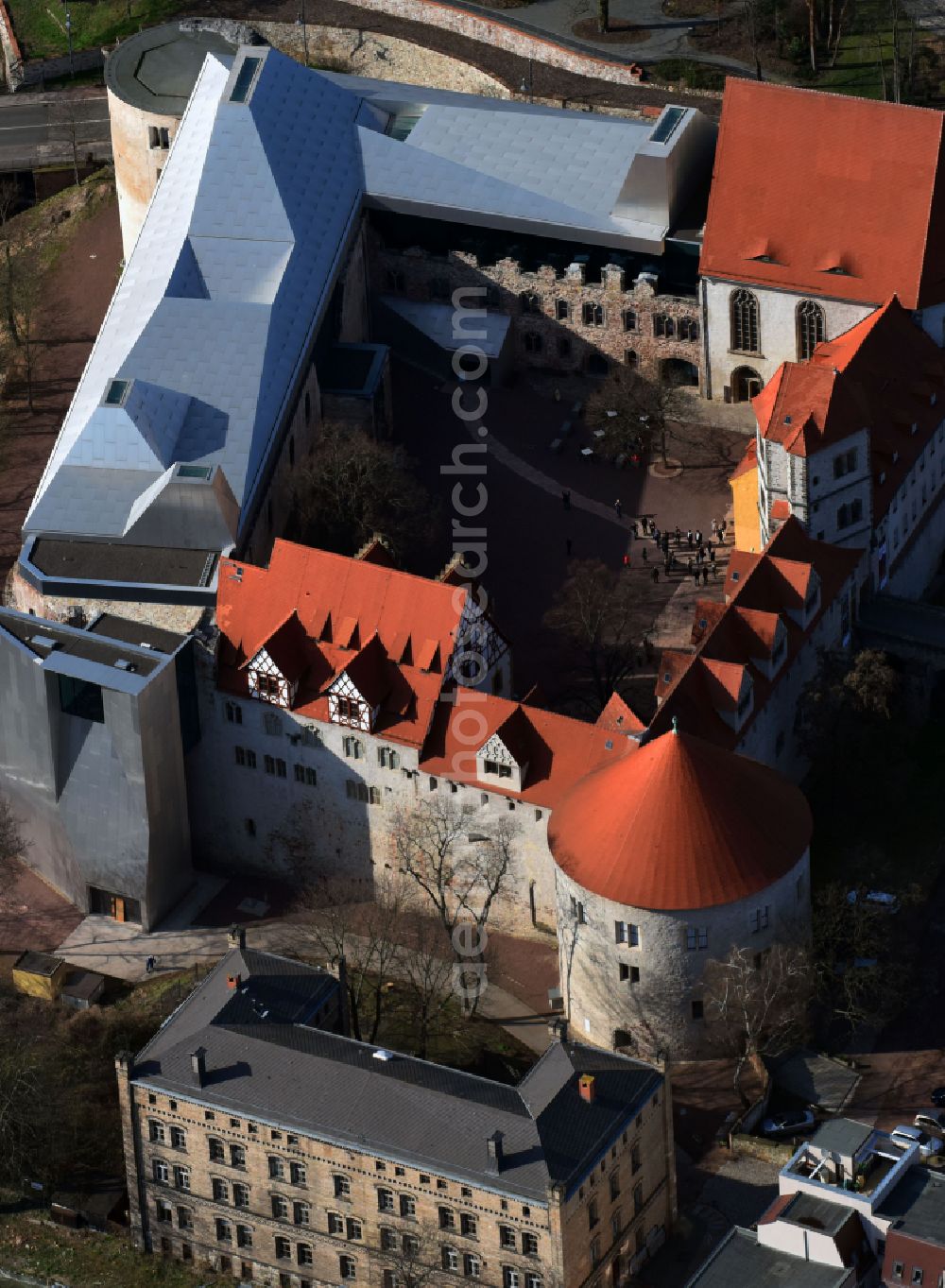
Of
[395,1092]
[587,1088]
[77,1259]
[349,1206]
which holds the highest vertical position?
[587,1088]

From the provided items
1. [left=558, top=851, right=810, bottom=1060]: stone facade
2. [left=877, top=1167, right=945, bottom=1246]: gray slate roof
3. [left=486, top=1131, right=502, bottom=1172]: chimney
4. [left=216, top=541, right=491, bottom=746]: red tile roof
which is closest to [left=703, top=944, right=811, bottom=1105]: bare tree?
[left=558, top=851, right=810, bottom=1060]: stone facade

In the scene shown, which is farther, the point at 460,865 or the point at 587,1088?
the point at 460,865

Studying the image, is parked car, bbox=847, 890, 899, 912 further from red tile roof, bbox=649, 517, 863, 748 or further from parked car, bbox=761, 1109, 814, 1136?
parked car, bbox=761, 1109, 814, 1136

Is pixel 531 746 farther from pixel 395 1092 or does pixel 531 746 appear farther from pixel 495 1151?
pixel 495 1151

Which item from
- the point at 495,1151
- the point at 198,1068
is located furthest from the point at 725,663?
the point at 198,1068

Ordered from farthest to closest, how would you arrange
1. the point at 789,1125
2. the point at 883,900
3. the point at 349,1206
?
the point at 883,900 < the point at 789,1125 < the point at 349,1206

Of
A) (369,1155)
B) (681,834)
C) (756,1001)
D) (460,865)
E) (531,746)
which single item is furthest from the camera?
(460,865)

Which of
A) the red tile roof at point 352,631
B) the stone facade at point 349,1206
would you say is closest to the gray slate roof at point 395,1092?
the stone facade at point 349,1206

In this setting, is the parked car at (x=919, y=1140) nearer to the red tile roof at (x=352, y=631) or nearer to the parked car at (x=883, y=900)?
the parked car at (x=883, y=900)
